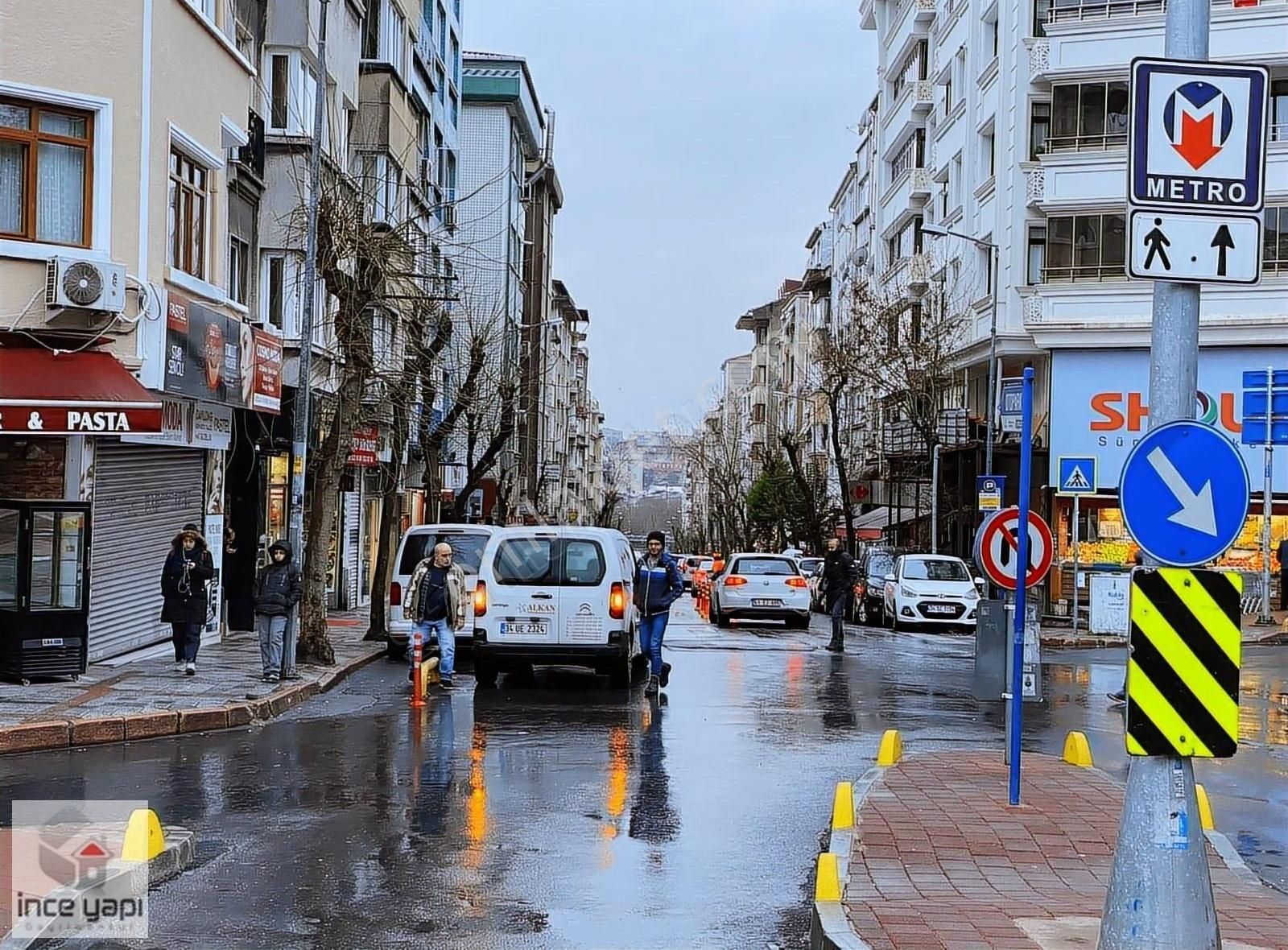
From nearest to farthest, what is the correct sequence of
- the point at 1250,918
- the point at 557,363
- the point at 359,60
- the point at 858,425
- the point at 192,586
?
the point at 1250,918, the point at 192,586, the point at 359,60, the point at 858,425, the point at 557,363

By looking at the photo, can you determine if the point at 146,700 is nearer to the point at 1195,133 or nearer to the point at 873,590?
the point at 1195,133

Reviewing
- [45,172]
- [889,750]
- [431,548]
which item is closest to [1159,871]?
[889,750]

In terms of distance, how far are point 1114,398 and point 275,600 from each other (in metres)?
28.1

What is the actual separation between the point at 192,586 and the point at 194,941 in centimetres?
1270

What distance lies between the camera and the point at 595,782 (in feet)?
41.1

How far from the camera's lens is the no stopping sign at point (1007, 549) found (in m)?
11.9

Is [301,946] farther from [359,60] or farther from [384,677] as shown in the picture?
[359,60]

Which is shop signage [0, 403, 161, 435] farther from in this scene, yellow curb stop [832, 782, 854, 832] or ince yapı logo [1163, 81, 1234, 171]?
ince yapı logo [1163, 81, 1234, 171]

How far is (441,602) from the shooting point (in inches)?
776

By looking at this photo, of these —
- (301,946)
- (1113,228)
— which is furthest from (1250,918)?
(1113,228)

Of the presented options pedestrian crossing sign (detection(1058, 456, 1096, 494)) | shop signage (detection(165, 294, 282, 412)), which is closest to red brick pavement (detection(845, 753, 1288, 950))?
shop signage (detection(165, 294, 282, 412))

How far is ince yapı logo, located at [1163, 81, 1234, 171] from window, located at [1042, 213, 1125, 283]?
119ft

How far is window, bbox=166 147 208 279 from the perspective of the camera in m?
20.8

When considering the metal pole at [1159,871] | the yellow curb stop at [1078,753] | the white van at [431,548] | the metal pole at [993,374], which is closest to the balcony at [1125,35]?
the metal pole at [993,374]
